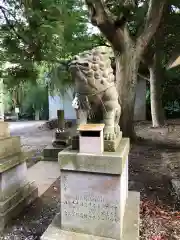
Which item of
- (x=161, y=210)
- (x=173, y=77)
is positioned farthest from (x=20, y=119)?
(x=161, y=210)

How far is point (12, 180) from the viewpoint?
221 centimetres

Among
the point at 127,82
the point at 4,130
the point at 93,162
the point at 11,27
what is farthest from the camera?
the point at 127,82

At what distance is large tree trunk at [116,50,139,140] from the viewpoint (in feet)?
16.3

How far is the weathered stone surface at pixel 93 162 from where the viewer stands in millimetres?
1486

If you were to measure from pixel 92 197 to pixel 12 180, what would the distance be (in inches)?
39.4

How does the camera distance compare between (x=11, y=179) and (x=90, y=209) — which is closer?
(x=90, y=209)

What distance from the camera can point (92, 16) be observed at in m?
4.40

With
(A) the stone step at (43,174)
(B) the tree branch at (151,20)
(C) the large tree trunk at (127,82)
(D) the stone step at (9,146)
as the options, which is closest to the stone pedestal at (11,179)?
(D) the stone step at (9,146)

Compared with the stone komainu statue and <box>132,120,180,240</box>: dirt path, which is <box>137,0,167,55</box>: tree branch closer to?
<box>132,120,180,240</box>: dirt path

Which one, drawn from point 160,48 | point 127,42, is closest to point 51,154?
point 127,42

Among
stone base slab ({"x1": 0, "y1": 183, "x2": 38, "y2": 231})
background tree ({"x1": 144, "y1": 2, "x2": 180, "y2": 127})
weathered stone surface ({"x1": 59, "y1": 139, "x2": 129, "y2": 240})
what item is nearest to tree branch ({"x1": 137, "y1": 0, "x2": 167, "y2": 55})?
background tree ({"x1": 144, "y1": 2, "x2": 180, "y2": 127})

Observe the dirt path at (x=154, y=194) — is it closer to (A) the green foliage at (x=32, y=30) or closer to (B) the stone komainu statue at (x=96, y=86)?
(B) the stone komainu statue at (x=96, y=86)

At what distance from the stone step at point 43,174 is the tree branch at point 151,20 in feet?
10.6

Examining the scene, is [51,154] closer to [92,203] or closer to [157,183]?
[157,183]
